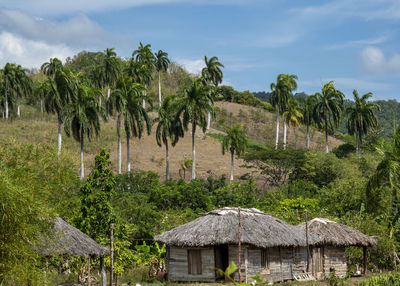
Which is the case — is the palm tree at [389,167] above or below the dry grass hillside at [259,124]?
below

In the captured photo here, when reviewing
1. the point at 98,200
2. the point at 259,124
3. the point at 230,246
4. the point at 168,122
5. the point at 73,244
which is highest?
the point at 259,124

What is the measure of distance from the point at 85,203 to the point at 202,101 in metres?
22.0

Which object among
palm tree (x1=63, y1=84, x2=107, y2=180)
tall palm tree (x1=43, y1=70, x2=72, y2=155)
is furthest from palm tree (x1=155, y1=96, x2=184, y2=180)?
tall palm tree (x1=43, y1=70, x2=72, y2=155)

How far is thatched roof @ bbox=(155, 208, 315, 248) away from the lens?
22.5 meters

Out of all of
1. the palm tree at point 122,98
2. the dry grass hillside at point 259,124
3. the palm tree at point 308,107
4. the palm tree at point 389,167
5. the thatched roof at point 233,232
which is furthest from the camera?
the dry grass hillside at point 259,124

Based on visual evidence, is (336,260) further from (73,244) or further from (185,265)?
(73,244)

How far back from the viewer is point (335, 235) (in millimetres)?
26328

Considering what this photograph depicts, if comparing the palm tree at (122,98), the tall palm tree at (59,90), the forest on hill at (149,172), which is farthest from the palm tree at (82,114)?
the tall palm tree at (59,90)

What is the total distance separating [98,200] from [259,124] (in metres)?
57.0

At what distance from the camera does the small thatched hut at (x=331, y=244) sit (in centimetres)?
2609

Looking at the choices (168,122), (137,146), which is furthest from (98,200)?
(137,146)

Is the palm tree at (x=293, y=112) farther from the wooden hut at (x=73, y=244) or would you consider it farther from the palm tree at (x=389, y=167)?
the wooden hut at (x=73, y=244)

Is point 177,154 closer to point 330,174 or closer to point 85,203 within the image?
point 330,174

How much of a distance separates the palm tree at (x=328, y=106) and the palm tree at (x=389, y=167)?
2599cm
